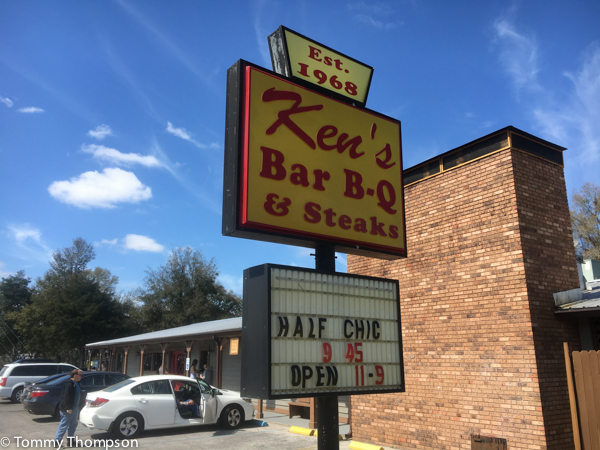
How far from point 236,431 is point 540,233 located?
9.79 metres

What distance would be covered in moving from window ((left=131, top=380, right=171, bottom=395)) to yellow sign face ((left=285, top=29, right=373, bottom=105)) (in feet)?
32.3

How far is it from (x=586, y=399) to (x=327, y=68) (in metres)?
5.73

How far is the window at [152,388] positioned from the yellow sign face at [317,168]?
930cm

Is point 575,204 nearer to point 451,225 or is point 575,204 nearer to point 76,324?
point 451,225

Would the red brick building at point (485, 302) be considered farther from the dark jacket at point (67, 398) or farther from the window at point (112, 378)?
the window at point (112, 378)

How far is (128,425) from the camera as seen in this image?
1184 centimetres

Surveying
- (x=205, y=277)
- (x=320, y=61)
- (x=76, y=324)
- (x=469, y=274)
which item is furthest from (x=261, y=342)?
(x=205, y=277)

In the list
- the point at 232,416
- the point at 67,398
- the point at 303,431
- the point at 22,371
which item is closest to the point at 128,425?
the point at 67,398

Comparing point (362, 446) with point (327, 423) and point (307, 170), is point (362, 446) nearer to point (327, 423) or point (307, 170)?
point (327, 423)

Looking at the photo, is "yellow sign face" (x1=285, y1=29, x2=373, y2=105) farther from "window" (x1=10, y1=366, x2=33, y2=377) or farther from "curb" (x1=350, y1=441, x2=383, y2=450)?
"window" (x1=10, y1=366, x2=33, y2=377)

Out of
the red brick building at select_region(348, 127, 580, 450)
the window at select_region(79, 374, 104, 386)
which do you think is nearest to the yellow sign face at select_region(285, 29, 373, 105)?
the red brick building at select_region(348, 127, 580, 450)

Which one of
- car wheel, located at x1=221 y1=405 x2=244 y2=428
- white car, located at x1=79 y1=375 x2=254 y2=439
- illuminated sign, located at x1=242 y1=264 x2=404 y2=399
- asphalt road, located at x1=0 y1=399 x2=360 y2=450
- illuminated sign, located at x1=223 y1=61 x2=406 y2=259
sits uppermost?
illuminated sign, located at x1=223 y1=61 x2=406 y2=259

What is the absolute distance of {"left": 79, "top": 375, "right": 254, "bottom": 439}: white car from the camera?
11539mm

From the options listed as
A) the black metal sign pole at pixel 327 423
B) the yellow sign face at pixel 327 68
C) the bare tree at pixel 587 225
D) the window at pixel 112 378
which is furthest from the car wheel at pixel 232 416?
the bare tree at pixel 587 225
